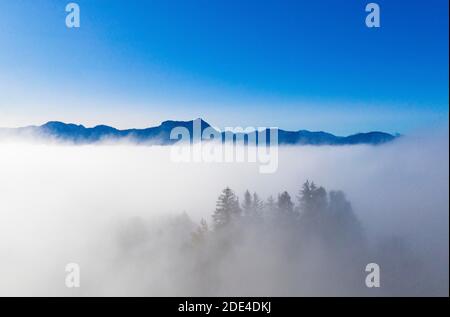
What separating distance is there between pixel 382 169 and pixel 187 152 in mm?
23159

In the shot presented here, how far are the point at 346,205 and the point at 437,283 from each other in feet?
21.4

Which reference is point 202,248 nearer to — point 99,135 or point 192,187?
point 192,187

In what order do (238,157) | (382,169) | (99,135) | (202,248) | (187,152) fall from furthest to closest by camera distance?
(382,169), (99,135), (202,248), (238,157), (187,152)

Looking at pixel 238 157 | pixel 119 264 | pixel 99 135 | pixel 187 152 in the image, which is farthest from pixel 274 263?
pixel 99 135

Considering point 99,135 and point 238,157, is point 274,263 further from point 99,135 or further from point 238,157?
point 99,135

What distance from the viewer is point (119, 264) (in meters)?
23.5

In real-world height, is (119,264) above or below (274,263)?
below
